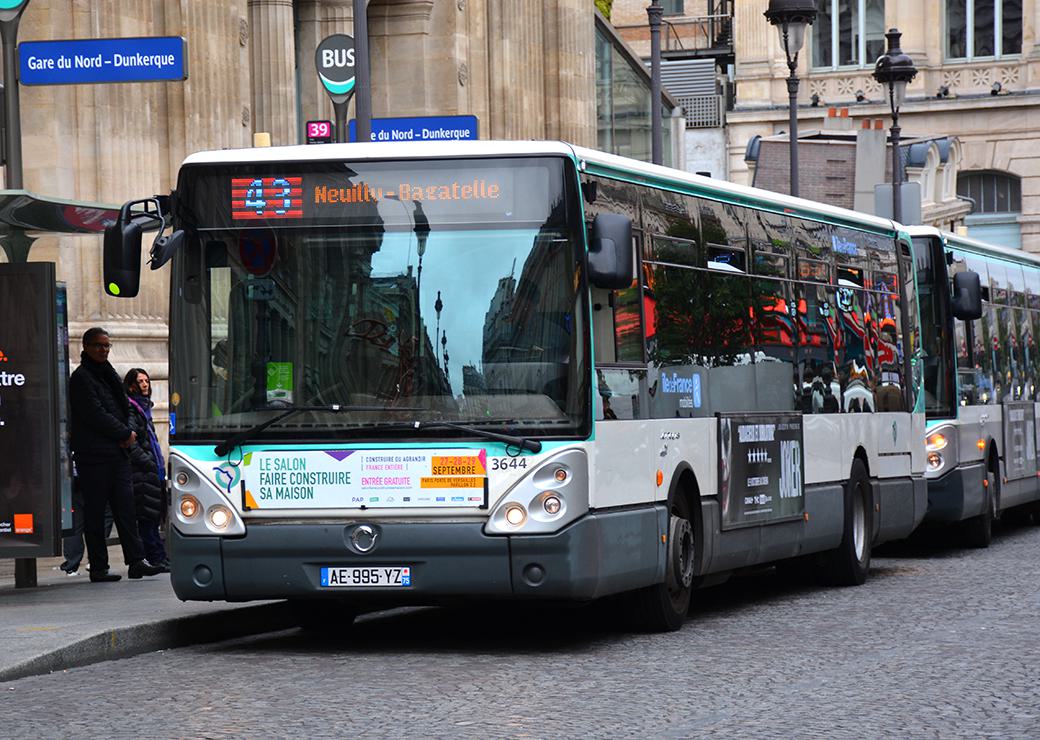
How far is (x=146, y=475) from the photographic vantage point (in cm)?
1678

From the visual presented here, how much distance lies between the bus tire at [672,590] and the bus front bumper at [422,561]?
63cm

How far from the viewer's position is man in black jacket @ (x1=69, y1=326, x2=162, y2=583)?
15.7 m

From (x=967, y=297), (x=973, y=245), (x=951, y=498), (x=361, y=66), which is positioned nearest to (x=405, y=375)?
(x=361, y=66)

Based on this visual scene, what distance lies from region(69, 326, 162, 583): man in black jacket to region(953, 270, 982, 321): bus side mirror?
8281mm

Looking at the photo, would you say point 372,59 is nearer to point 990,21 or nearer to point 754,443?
point 754,443

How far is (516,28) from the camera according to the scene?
107 ft

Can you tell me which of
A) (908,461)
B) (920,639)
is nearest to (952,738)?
(920,639)

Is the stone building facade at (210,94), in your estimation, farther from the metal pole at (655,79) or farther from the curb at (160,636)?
the curb at (160,636)

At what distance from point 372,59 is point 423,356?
1940 cm

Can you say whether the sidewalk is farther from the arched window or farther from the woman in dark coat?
the arched window

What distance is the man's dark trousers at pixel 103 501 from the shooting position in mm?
15875

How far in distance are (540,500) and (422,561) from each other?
0.71 metres

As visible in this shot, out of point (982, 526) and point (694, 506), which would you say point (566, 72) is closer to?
point (982, 526)

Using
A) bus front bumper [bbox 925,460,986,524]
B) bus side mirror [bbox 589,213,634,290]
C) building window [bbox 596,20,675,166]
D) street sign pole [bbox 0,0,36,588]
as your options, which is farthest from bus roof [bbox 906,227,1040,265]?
building window [bbox 596,20,675,166]
